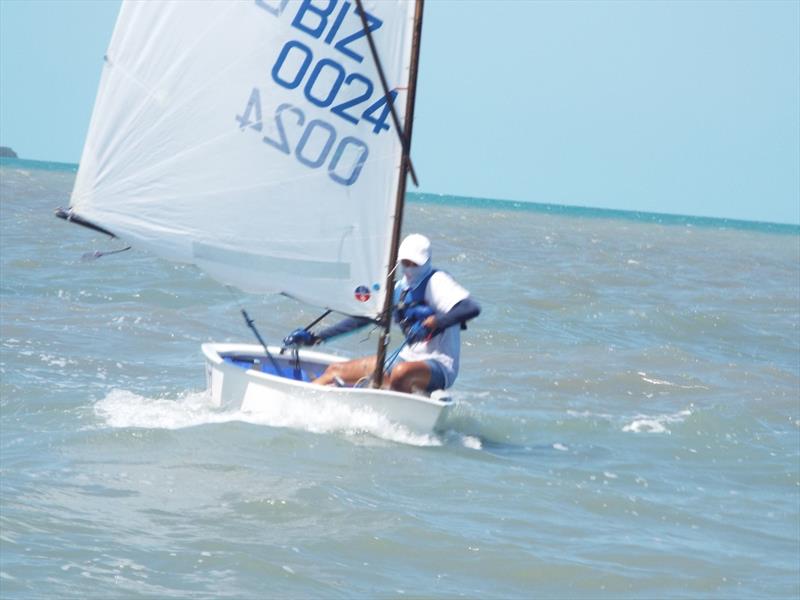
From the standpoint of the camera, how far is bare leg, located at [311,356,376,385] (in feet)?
27.7

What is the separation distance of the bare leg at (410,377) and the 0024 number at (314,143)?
1.12m

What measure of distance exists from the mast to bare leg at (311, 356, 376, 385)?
15 cm

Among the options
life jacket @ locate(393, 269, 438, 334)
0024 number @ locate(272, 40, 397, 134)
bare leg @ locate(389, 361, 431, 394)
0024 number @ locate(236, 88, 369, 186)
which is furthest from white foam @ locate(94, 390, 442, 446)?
0024 number @ locate(272, 40, 397, 134)

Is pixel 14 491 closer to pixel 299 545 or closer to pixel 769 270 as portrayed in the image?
pixel 299 545

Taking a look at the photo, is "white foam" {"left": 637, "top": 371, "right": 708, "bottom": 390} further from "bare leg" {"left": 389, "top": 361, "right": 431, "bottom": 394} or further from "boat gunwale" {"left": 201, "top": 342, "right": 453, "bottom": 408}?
"bare leg" {"left": 389, "top": 361, "right": 431, "bottom": 394}

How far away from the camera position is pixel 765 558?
21.3 ft

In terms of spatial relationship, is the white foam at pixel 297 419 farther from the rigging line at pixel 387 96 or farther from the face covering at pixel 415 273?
the rigging line at pixel 387 96

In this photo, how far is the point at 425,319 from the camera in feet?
26.3

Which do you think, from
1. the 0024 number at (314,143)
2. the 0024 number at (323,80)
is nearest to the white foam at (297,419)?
the 0024 number at (314,143)

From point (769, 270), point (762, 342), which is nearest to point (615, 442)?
point (762, 342)

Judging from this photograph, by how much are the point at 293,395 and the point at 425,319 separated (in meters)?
0.90

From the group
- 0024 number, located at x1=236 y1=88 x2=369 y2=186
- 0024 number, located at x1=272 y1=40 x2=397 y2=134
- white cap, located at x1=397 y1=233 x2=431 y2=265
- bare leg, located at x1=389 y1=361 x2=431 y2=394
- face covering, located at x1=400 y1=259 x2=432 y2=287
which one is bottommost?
bare leg, located at x1=389 y1=361 x2=431 y2=394

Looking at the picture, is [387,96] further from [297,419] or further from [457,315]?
[297,419]

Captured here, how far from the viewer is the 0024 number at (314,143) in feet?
26.0
